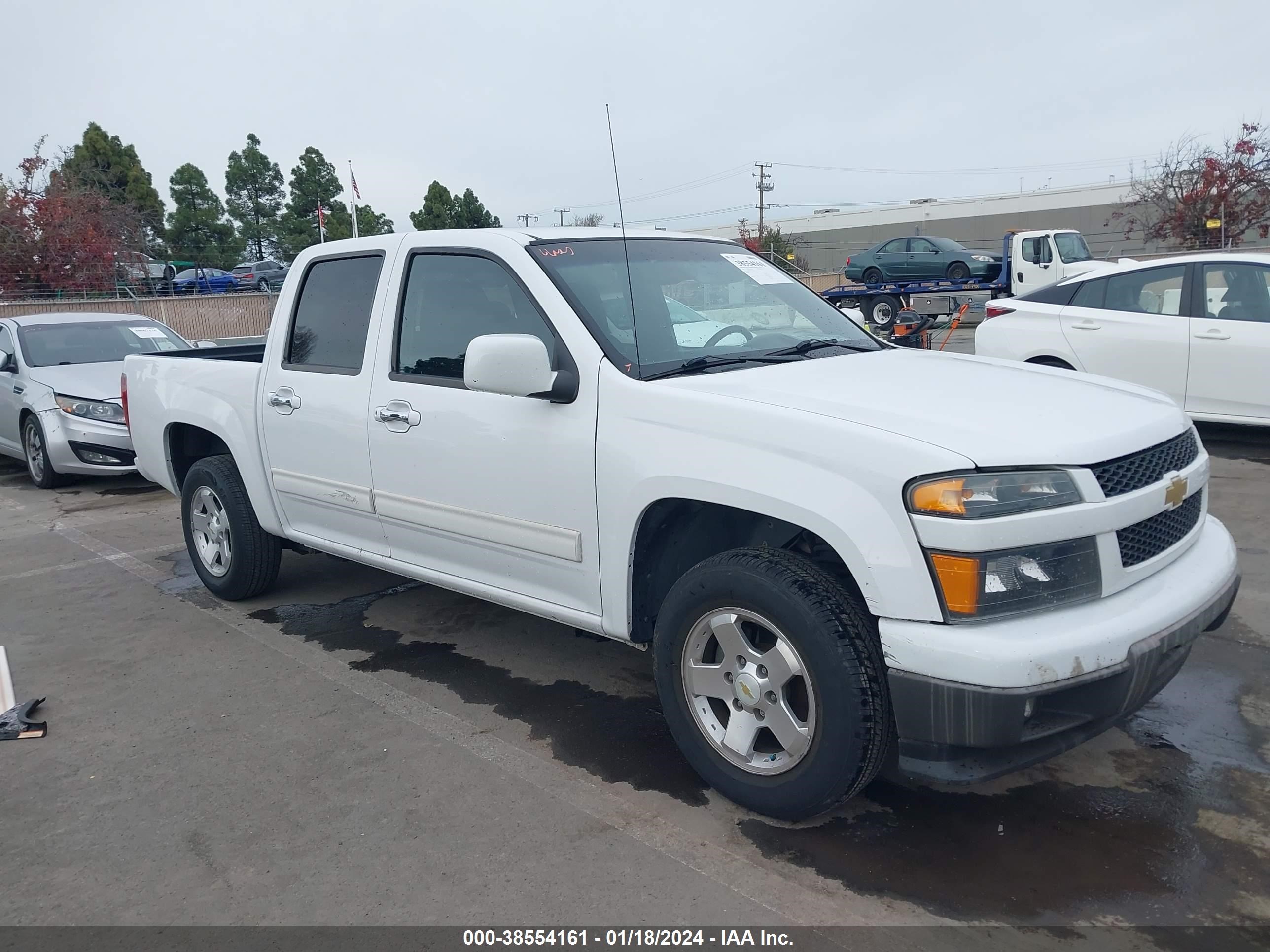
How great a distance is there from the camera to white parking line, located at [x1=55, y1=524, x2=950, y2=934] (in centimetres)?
272

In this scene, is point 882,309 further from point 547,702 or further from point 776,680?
point 776,680

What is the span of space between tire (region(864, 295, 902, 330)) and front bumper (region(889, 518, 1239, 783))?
20.3 metres

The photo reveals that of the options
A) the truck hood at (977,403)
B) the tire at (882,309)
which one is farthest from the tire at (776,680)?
the tire at (882,309)

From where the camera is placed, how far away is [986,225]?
6006 cm

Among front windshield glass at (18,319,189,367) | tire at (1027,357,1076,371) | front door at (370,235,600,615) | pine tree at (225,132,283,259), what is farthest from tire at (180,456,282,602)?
pine tree at (225,132,283,259)

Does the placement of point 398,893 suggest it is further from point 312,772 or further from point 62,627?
point 62,627

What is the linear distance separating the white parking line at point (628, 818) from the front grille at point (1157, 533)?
1.17 metres

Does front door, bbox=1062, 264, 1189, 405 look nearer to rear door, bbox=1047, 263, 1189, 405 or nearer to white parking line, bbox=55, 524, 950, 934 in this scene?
rear door, bbox=1047, 263, 1189, 405

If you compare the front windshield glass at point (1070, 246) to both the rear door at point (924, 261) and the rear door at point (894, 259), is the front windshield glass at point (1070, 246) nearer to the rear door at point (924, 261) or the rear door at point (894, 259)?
the rear door at point (924, 261)

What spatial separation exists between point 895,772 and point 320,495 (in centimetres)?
284

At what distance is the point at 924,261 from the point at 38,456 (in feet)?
66.1

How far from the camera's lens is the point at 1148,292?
8078 millimetres

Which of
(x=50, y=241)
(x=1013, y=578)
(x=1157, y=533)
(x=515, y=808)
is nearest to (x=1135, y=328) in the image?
(x=1157, y=533)

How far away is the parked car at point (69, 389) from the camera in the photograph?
8781 millimetres
